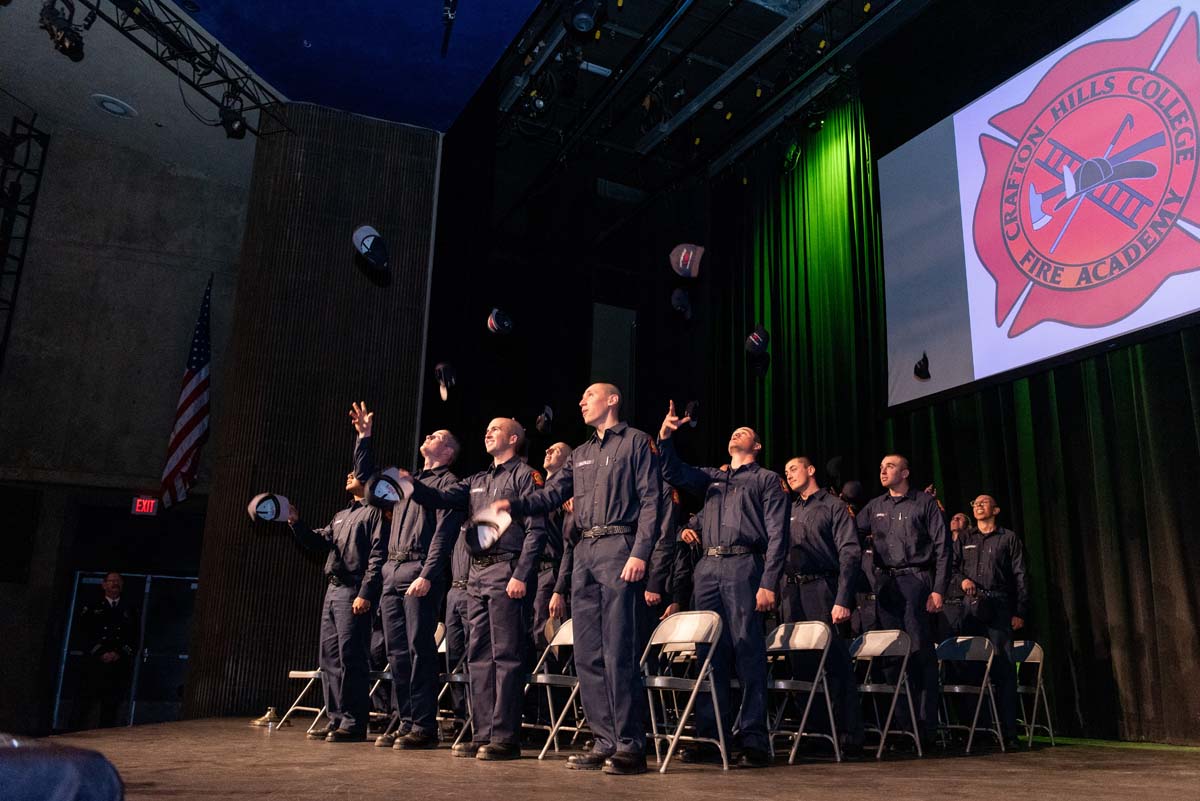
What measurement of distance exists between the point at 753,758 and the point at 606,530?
1.27 meters

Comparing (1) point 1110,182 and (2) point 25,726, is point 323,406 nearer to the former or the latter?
(2) point 25,726

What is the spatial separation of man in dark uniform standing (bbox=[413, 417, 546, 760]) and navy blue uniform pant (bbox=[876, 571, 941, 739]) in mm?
2663

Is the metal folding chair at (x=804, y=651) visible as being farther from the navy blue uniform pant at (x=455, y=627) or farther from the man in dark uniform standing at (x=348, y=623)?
the man in dark uniform standing at (x=348, y=623)

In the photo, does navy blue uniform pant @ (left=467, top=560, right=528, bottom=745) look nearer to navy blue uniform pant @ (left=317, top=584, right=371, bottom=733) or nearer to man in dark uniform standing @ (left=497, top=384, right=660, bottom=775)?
man in dark uniform standing @ (left=497, top=384, right=660, bottom=775)

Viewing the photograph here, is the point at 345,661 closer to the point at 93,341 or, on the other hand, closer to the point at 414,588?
the point at 414,588

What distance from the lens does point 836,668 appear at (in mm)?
5457

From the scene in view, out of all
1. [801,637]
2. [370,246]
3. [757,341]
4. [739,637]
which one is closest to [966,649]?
[801,637]

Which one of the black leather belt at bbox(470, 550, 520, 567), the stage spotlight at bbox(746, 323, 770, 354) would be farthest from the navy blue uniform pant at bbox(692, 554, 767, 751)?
the stage spotlight at bbox(746, 323, 770, 354)

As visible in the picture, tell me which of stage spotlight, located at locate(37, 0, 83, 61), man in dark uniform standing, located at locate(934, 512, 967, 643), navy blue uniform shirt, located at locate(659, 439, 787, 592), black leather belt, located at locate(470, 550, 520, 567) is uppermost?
stage spotlight, located at locate(37, 0, 83, 61)

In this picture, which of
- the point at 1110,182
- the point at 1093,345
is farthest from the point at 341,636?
the point at 1110,182

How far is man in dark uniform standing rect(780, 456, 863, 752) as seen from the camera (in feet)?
17.9

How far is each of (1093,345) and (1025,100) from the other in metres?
2.28

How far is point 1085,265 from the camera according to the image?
693cm

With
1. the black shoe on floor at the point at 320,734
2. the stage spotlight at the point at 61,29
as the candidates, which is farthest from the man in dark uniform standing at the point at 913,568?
the stage spotlight at the point at 61,29
